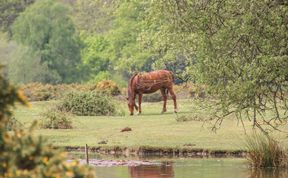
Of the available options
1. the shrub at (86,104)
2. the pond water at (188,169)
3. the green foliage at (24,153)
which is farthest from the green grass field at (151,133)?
the green foliage at (24,153)

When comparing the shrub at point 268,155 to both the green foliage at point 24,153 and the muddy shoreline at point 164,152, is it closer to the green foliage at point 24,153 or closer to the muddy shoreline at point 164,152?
the muddy shoreline at point 164,152

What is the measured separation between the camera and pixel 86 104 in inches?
1583

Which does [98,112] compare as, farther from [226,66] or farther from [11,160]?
[11,160]

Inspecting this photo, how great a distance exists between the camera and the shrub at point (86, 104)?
40.2 meters

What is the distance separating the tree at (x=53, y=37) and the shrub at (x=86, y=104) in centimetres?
4562

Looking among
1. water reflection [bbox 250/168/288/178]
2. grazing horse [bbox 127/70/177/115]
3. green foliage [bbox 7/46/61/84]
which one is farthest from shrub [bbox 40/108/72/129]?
green foliage [bbox 7/46/61/84]

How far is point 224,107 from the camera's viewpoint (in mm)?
20781

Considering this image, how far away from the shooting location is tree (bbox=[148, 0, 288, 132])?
19453 mm

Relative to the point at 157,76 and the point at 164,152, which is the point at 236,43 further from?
the point at 157,76

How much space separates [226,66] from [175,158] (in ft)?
17.7

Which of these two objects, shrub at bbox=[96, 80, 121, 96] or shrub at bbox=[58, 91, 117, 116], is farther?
shrub at bbox=[96, 80, 121, 96]

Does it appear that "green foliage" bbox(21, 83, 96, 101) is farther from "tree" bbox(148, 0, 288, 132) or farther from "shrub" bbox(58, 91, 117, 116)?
"tree" bbox(148, 0, 288, 132)

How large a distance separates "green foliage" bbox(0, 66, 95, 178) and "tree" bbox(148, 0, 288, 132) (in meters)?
11.4

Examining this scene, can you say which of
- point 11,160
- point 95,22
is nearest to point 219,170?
point 11,160
